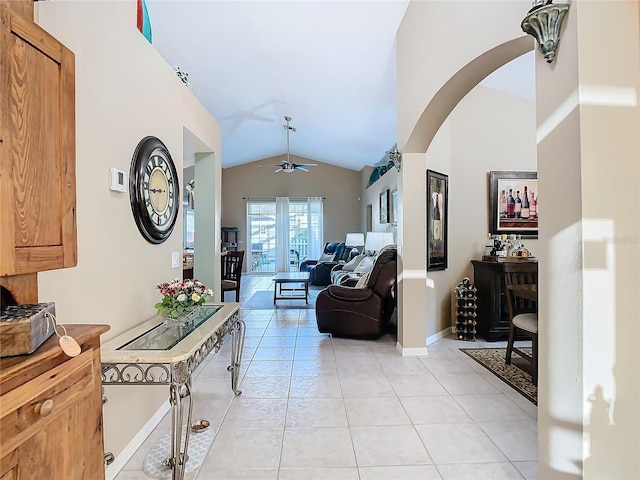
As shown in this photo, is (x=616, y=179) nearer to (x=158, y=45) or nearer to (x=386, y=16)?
(x=386, y=16)

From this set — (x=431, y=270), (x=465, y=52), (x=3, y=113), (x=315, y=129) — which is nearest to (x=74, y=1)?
(x=3, y=113)

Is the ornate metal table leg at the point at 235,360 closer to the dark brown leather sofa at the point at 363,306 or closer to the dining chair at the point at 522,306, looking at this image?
the dark brown leather sofa at the point at 363,306

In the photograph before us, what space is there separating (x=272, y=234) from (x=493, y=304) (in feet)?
26.6

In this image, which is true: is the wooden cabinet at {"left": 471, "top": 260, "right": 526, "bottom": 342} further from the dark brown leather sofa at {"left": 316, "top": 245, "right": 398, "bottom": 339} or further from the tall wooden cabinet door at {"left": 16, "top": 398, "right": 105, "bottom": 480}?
the tall wooden cabinet door at {"left": 16, "top": 398, "right": 105, "bottom": 480}

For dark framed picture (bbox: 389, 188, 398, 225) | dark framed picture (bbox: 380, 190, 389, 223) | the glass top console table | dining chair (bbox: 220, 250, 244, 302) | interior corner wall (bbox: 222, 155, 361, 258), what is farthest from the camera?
interior corner wall (bbox: 222, 155, 361, 258)

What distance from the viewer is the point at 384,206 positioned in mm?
7957

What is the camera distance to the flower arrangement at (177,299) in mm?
2104

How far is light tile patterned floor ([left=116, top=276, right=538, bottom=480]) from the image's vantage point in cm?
190

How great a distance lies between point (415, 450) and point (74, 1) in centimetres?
285

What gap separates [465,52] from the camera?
7.62 feet

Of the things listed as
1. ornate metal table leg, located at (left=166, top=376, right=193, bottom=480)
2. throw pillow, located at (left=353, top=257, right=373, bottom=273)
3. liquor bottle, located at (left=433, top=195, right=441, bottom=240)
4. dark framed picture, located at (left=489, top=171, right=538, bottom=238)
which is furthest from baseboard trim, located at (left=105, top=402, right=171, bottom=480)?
throw pillow, located at (left=353, top=257, right=373, bottom=273)

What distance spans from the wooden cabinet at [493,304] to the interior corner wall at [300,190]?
7231 mm

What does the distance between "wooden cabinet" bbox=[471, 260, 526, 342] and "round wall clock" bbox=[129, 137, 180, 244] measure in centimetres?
342

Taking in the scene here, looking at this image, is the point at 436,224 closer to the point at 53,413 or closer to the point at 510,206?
the point at 510,206
